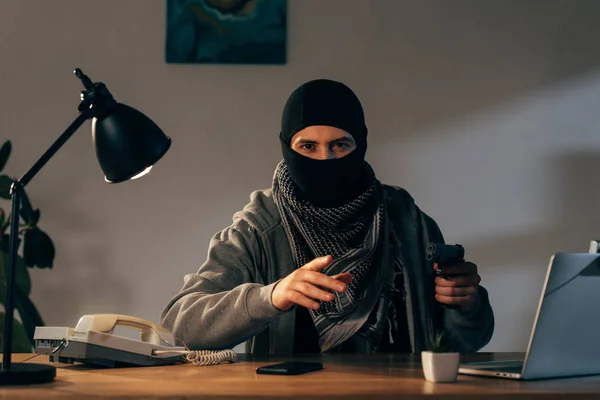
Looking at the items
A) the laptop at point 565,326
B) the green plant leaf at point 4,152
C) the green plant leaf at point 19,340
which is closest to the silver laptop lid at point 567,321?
the laptop at point 565,326

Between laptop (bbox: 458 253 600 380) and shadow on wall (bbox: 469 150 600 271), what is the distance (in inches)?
72.5

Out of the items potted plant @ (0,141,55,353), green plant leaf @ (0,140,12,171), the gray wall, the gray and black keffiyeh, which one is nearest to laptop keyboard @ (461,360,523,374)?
the gray and black keffiyeh

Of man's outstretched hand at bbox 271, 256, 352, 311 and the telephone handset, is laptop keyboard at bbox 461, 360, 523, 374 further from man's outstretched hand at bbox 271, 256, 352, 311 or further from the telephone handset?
the telephone handset

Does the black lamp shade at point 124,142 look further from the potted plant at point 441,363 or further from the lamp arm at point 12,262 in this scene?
the potted plant at point 441,363

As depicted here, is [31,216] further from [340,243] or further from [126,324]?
[126,324]

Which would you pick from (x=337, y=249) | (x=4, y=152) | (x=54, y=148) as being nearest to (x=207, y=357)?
(x=54, y=148)

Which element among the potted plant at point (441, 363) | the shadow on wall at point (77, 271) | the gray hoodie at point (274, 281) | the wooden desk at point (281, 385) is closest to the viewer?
the wooden desk at point (281, 385)

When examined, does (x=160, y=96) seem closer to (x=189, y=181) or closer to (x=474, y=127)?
(x=189, y=181)

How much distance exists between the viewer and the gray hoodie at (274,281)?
166 cm

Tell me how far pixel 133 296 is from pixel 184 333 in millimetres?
1432

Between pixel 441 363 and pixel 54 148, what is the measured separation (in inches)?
28.1

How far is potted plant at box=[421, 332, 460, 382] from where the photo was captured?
1.15m

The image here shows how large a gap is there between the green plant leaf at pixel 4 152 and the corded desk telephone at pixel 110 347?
160 cm

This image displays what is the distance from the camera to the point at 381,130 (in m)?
3.05
